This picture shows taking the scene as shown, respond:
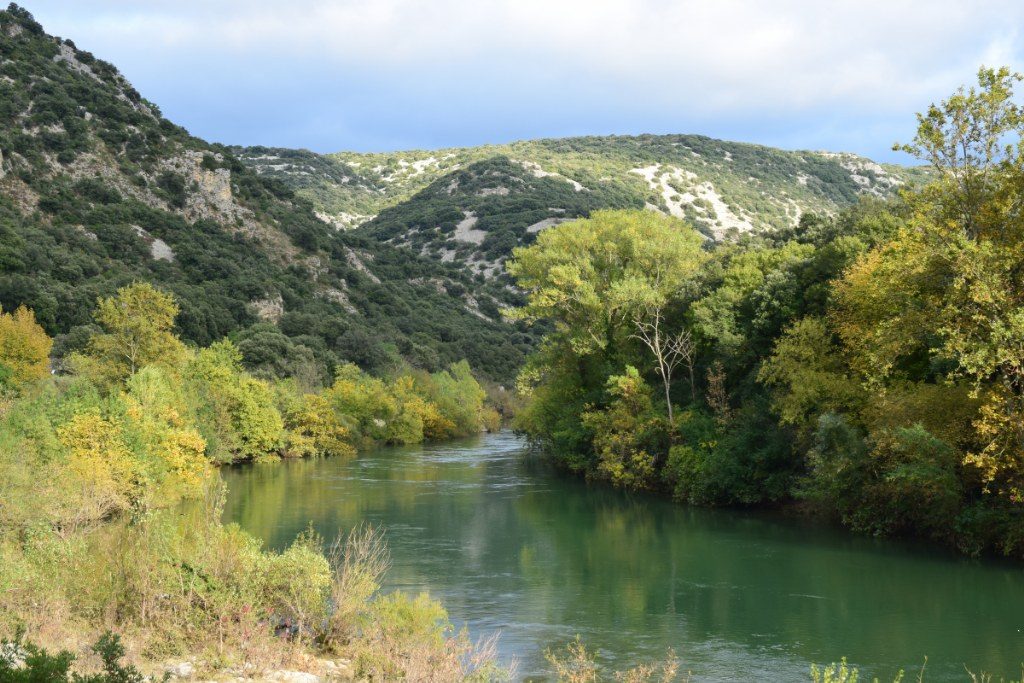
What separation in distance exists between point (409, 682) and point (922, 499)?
2233 cm

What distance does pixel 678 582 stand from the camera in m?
28.4

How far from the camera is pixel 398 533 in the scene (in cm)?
3572

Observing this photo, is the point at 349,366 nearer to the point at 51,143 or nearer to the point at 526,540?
the point at 51,143

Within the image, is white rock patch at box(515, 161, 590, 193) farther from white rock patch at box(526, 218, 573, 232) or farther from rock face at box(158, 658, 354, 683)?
rock face at box(158, 658, 354, 683)

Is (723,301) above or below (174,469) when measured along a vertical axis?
above

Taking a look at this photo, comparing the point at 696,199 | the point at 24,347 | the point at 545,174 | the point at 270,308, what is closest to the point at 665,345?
the point at 24,347

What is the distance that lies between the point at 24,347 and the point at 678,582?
4718 centimetres

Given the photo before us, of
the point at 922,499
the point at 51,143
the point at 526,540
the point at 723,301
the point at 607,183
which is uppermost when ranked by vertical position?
the point at 607,183

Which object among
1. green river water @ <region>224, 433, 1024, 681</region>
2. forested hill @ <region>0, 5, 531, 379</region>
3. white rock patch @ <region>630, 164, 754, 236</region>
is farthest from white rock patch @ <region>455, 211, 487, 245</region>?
green river water @ <region>224, 433, 1024, 681</region>

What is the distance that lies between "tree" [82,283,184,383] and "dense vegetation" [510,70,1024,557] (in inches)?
873

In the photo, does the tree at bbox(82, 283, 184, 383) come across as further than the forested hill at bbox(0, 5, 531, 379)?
No

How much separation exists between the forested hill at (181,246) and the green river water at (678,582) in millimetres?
41694

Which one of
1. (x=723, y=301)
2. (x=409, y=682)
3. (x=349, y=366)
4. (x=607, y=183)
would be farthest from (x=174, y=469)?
(x=607, y=183)

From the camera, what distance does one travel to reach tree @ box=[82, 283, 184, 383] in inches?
2115
